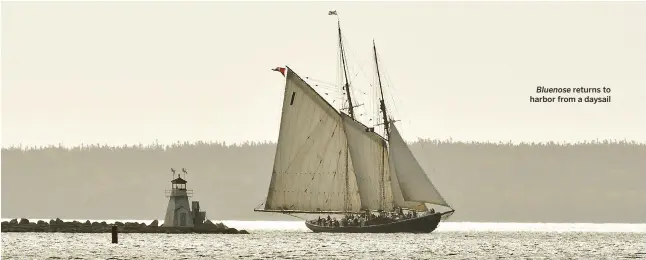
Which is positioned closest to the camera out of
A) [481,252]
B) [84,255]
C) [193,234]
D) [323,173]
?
[84,255]

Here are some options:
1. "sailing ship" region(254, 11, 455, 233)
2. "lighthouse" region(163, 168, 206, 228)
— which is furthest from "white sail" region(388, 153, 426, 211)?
"lighthouse" region(163, 168, 206, 228)

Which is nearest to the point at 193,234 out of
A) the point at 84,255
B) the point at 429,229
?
the point at 429,229

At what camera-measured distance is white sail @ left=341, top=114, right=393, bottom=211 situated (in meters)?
121

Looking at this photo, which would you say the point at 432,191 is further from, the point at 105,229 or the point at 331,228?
the point at 105,229

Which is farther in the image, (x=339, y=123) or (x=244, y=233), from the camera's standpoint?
(x=244, y=233)

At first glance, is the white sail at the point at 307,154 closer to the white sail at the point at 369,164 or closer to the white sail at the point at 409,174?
the white sail at the point at 369,164

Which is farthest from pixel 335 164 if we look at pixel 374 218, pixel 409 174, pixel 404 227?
pixel 404 227

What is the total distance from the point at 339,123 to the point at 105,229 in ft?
116

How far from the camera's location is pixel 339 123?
119 metres

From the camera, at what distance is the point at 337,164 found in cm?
11956

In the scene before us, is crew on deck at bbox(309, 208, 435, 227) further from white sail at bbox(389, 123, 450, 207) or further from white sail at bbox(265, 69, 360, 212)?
white sail at bbox(265, 69, 360, 212)

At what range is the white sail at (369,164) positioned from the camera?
121 m

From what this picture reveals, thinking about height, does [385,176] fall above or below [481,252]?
above

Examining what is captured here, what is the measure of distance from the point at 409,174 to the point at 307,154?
10.5 meters
